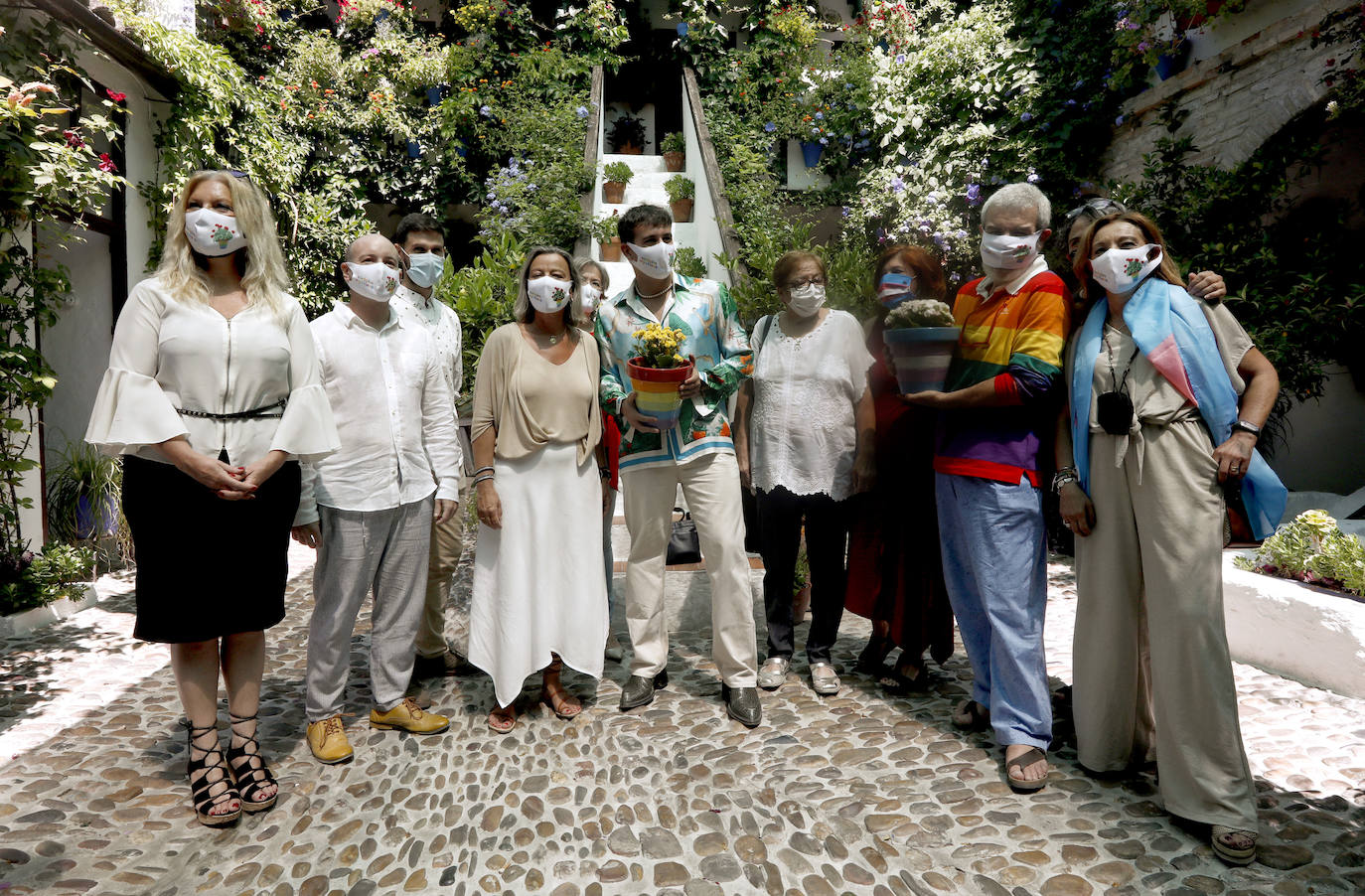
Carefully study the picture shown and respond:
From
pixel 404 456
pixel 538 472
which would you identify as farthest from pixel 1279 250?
pixel 404 456

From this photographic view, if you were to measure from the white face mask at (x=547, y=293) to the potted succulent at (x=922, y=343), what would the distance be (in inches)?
53.7

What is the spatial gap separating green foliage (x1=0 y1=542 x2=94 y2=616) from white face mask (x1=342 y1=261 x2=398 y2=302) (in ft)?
11.4

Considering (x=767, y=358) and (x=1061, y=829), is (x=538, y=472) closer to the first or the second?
(x=767, y=358)

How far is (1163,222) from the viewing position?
20.4 ft

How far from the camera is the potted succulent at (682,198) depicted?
9.76 metres

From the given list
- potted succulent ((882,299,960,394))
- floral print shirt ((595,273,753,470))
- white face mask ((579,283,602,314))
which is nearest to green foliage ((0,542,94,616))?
white face mask ((579,283,602,314))

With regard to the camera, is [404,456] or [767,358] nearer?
[404,456]

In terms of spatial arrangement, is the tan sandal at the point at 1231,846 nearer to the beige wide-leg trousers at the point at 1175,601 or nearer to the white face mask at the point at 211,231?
the beige wide-leg trousers at the point at 1175,601

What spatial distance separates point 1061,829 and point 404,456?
277 cm

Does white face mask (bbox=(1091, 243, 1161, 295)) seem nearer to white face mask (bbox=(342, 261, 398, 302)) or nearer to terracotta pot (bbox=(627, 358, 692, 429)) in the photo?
terracotta pot (bbox=(627, 358, 692, 429))

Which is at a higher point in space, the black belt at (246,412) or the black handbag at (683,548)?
the black belt at (246,412)

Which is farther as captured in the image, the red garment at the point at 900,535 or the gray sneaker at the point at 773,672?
the gray sneaker at the point at 773,672

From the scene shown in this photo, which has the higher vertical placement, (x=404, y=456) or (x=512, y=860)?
(x=404, y=456)

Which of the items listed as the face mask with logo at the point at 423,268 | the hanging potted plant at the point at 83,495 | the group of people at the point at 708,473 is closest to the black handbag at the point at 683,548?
the group of people at the point at 708,473
